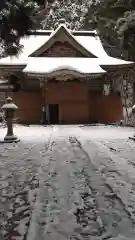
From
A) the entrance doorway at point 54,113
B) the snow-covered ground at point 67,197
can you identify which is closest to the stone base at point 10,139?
the snow-covered ground at point 67,197

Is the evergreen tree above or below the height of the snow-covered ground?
above

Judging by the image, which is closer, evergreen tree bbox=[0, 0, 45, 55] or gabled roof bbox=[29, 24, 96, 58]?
evergreen tree bbox=[0, 0, 45, 55]

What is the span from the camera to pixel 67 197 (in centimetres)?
408

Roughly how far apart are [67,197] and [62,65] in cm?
1581

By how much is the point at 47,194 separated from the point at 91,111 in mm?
17479

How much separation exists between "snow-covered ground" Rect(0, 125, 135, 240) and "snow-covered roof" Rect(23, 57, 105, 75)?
12.2 metres

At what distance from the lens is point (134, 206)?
372 cm

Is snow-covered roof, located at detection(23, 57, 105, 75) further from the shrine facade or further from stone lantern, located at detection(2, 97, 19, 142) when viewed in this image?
stone lantern, located at detection(2, 97, 19, 142)

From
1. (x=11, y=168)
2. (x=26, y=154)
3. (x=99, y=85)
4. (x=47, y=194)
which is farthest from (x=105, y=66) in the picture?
(x=47, y=194)

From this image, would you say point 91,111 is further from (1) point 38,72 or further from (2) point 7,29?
(2) point 7,29

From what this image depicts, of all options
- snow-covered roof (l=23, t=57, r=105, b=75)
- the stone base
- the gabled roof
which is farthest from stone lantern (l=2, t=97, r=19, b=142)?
the gabled roof

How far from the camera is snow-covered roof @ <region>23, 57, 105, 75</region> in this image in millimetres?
19125

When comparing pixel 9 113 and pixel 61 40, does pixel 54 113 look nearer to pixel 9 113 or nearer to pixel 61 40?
pixel 61 40

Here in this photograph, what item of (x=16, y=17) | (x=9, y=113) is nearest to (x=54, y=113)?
(x=9, y=113)
